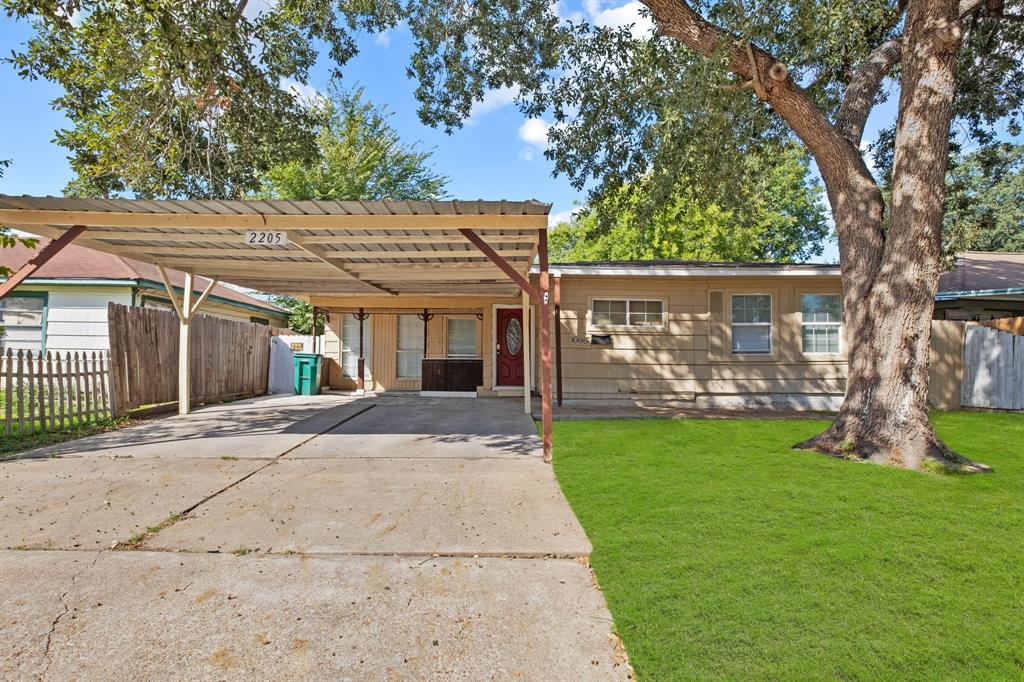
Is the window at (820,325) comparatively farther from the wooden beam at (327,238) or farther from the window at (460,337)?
the window at (460,337)

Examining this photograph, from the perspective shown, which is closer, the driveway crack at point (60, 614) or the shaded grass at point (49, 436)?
the driveway crack at point (60, 614)

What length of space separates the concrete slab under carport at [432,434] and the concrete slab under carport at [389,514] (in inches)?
29.6

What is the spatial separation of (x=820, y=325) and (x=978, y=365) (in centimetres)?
307

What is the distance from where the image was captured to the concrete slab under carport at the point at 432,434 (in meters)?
6.73

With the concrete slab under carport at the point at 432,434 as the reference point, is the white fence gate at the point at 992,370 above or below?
above

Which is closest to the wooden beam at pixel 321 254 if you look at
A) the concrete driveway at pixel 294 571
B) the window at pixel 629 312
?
the concrete driveway at pixel 294 571

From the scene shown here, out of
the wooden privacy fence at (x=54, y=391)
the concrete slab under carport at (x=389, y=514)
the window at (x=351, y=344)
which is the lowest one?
the concrete slab under carport at (x=389, y=514)

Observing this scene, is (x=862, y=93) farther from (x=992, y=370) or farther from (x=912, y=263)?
(x=992, y=370)

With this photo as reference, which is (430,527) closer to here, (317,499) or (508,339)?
(317,499)

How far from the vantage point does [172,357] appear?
33.8 feet

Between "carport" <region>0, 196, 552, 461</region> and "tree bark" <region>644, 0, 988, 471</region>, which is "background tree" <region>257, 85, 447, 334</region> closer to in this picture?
"carport" <region>0, 196, 552, 461</region>

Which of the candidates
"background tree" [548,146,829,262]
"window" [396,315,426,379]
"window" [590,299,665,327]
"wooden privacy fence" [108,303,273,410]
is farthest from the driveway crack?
"background tree" [548,146,829,262]

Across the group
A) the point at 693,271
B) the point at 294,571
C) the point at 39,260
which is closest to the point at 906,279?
the point at 693,271

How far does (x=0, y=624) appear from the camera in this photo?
262cm
